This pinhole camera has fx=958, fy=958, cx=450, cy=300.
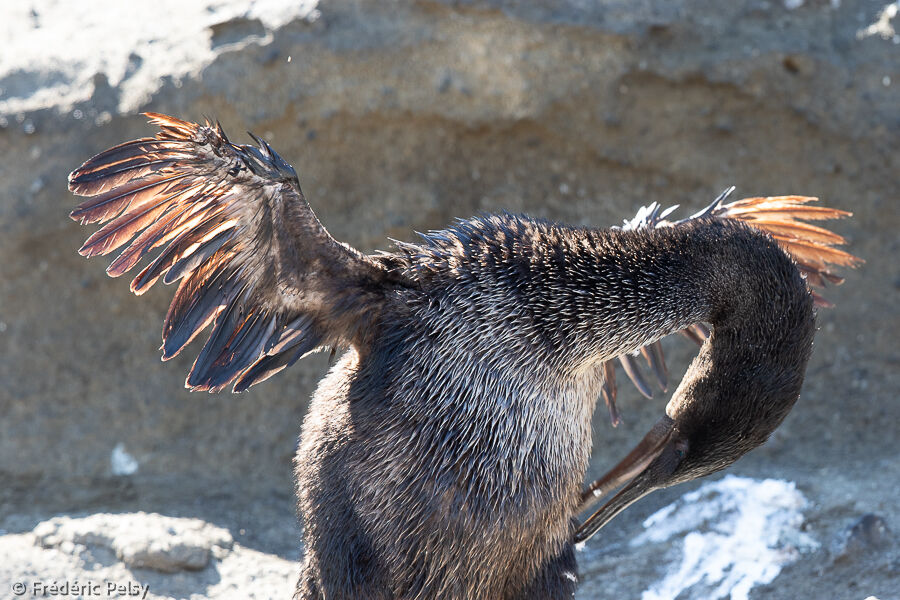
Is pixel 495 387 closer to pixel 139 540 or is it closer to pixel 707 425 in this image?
pixel 707 425

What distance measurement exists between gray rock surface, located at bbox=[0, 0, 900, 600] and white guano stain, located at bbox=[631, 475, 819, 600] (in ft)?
2.08

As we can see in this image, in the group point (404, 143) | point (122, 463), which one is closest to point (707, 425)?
point (404, 143)

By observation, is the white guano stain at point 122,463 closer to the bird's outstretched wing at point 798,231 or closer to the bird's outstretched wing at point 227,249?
the bird's outstretched wing at point 227,249

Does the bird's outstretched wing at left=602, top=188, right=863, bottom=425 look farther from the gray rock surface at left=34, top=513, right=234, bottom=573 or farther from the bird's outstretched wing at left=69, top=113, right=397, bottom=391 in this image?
the gray rock surface at left=34, top=513, right=234, bottom=573

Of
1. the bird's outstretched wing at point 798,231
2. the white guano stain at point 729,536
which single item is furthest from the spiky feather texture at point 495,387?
the white guano stain at point 729,536

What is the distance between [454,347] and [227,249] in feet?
3.00

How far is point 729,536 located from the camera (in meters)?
4.90

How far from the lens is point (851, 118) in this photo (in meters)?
6.00

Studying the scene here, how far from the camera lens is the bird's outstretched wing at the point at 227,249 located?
337cm

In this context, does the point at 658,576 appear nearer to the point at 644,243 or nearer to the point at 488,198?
the point at 644,243

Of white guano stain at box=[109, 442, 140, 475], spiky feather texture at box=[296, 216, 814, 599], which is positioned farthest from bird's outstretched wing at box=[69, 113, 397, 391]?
white guano stain at box=[109, 442, 140, 475]

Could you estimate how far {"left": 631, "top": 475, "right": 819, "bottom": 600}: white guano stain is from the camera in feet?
15.3

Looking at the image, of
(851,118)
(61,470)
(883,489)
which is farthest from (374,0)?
(883,489)

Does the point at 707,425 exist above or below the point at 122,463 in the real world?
above
